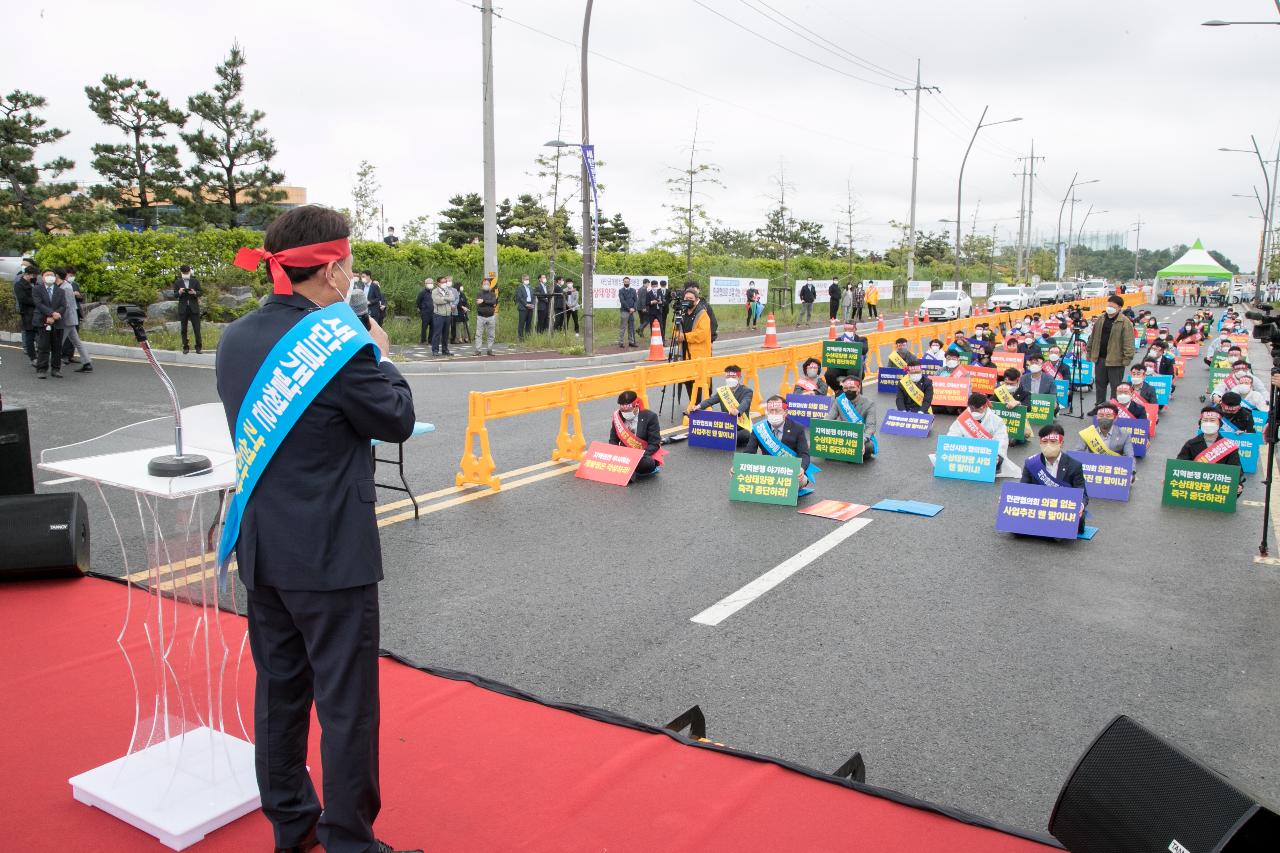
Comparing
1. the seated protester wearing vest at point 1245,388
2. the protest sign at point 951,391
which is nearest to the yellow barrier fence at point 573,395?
the protest sign at point 951,391

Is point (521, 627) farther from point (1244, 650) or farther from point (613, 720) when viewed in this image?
point (1244, 650)

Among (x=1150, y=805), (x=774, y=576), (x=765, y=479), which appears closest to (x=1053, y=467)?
(x=765, y=479)

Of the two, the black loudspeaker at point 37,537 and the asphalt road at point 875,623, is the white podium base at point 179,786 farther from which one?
the black loudspeaker at point 37,537

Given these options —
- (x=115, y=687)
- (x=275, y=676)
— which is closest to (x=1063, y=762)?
(x=275, y=676)

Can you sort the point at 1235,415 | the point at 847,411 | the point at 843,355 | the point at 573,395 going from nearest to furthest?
the point at 573,395 < the point at 1235,415 < the point at 847,411 < the point at 843,355

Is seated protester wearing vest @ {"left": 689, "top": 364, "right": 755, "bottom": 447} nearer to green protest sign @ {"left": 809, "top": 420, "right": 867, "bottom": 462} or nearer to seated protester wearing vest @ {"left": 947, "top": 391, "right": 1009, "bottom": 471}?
green protest sign @ {"left": 809, "top": 420, "right": 867, "bottom": 462}

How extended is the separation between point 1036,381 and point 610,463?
10338mm

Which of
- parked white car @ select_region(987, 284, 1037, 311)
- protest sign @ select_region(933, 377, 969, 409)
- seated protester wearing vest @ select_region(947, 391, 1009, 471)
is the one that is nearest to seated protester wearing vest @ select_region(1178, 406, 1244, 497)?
seated protester wearing vest @ select_region(947, 391, 1009, 471)

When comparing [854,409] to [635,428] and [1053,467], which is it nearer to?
[635,428]

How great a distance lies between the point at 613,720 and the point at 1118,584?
475 centimetres

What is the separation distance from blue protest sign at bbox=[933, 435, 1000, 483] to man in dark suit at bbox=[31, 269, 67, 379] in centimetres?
1456

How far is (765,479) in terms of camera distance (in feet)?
30.8

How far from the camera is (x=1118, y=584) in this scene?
711 cm

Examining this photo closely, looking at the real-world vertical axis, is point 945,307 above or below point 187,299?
below
